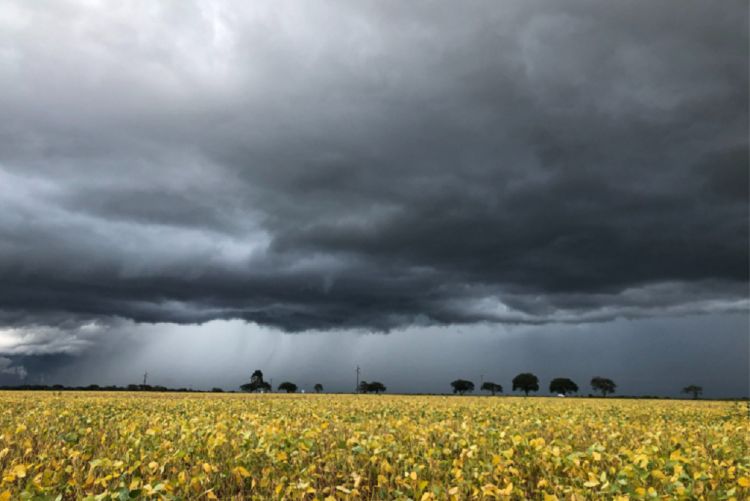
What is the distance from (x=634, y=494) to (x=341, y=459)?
4.93 meters

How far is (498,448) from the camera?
34.8 feet

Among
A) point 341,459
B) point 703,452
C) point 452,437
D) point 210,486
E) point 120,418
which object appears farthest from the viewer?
point 120,418

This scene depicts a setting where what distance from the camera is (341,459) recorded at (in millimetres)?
9461

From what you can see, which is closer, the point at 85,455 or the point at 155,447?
the point at 85,455

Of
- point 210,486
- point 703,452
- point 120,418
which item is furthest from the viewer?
point 120,418

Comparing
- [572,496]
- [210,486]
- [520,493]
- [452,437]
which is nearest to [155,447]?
[210,486]

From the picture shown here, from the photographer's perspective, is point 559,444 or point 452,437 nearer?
point 559,444

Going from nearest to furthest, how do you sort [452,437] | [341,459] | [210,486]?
[210,486]
[341,459]
[452,437]

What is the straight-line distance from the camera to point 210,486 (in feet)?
27.1

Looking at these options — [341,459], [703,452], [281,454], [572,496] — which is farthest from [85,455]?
[703,452]

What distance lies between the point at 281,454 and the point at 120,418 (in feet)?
37.1

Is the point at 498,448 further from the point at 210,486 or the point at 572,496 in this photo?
the point at 210,486

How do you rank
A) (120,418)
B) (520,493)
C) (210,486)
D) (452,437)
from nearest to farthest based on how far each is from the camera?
(520,493)
(210,486)
(452,437)
(120,418)

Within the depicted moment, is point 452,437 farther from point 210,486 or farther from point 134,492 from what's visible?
point 134,492
